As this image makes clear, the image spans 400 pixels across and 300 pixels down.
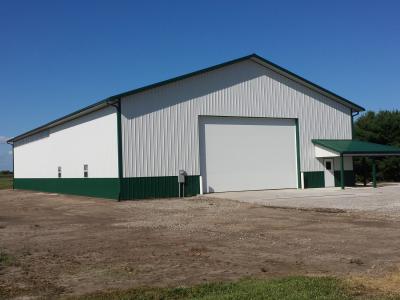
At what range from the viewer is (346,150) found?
3241 cm

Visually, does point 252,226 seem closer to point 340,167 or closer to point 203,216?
point 203,216

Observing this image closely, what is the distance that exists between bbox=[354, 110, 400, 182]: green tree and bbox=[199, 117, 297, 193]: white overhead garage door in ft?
51.1

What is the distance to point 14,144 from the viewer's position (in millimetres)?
53938

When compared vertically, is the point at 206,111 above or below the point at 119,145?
above

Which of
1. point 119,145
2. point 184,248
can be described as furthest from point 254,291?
point 119,145

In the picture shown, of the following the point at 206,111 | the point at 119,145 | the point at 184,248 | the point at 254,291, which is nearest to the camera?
the point at 254,291

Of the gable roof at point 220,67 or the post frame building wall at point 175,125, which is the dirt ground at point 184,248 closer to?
the post frame building wall at point 175,125

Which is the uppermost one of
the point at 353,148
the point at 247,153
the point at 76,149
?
the point at 76,149

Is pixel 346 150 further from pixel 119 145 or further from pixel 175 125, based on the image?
pixel 119 145

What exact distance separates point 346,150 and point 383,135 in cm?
1852

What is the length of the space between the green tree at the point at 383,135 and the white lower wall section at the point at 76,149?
25929 mm

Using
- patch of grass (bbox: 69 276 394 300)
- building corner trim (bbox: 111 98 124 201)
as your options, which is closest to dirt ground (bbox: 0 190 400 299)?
patch of grass (bbox: 69 276 394 300)

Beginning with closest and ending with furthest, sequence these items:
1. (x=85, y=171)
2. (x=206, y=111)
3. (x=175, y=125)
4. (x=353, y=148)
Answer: (x=175, y=125), (x=206, y=111), (x=85, y=171), (x=353, y=148)

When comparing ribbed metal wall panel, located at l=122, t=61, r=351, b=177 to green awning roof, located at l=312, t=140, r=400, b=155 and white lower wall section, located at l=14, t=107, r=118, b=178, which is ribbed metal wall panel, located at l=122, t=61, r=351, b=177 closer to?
green awning roof, located at l=312, t=140, r=400, b=155
